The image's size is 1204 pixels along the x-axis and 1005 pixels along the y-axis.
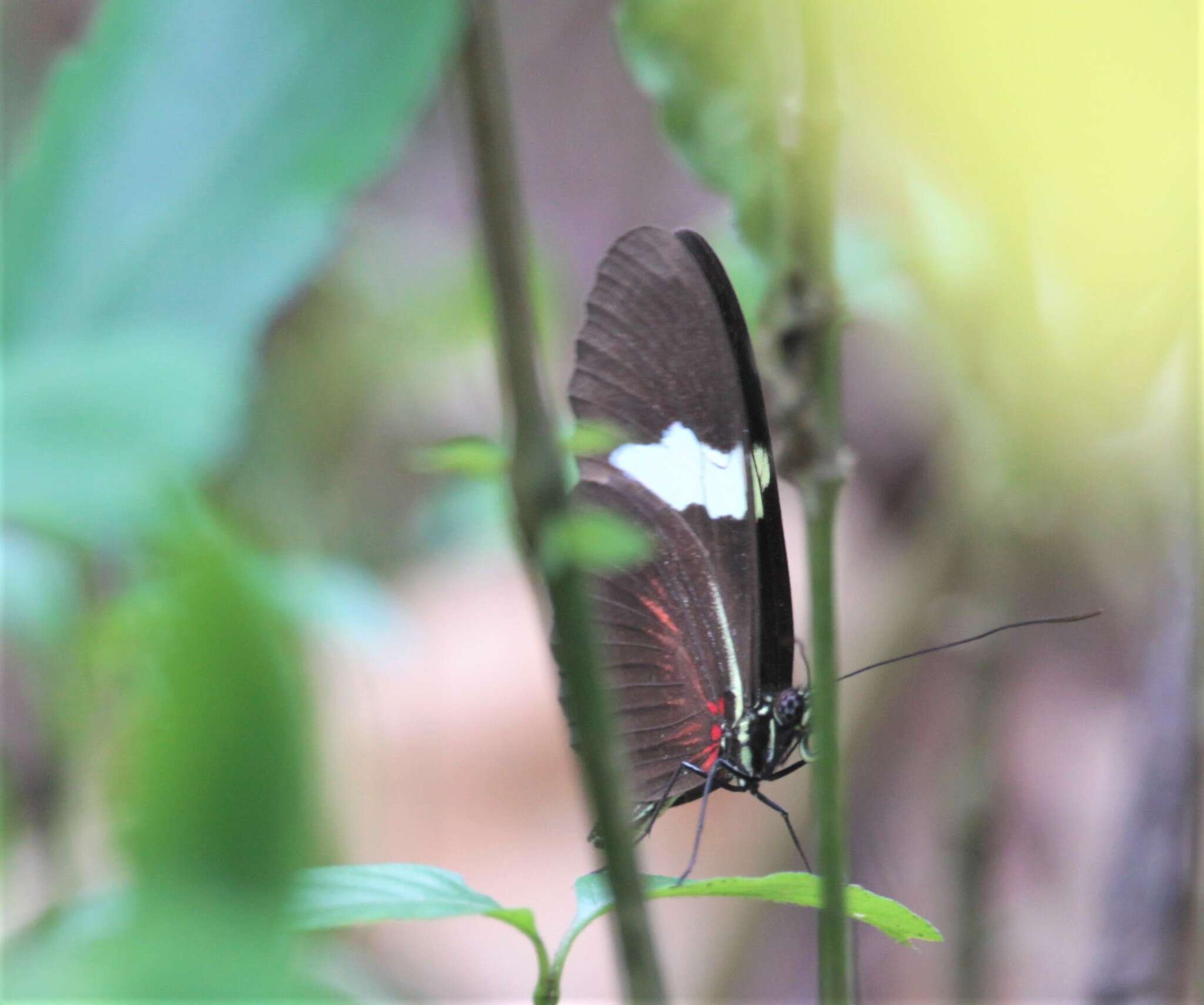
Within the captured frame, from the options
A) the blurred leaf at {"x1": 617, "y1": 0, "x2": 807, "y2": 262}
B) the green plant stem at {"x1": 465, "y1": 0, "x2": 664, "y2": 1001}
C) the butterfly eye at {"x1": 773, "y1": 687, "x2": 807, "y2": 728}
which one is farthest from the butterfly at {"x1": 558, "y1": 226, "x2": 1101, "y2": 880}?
the green plant stem at {"x1": 465, "y1": 0, "x2": 664, "y2": 1001}

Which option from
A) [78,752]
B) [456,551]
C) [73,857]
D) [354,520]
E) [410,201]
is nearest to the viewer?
[78,752]

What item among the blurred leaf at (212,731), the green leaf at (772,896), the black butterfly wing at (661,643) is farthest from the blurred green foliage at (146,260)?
the blurred leaf at (212,731)

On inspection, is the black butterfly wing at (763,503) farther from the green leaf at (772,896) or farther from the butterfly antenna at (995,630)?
the green leaf at (772,896)

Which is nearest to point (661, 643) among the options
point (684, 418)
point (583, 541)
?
point (684, 418)

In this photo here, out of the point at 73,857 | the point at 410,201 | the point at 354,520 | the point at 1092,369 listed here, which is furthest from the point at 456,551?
the point at 410,201

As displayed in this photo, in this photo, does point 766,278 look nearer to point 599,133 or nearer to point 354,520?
point 354,520
